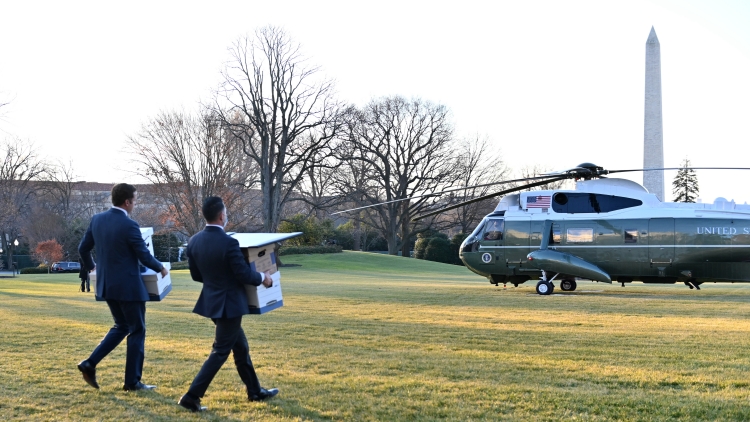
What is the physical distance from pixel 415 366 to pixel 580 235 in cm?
1443

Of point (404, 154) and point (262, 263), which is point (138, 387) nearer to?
point (262, 263)

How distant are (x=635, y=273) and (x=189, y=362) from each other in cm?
1570

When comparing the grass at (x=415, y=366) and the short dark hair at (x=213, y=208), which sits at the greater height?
the short dark hair at (x=213, y=208)

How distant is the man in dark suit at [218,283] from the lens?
18.6ft

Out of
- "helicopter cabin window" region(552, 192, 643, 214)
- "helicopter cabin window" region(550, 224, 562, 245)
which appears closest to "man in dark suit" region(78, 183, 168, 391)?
"helicopter cabin window" region(550, 224, 562, 245)

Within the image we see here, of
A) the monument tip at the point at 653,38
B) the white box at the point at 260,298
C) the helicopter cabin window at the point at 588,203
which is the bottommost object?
the white box at the point at 260,298

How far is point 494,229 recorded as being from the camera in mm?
22047

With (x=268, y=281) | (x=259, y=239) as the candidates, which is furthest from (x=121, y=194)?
(x=268, y=281)

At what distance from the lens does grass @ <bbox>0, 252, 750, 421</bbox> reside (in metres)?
5.68

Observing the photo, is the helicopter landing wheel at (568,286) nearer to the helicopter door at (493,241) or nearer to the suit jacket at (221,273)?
the helicopter door at (493,241)

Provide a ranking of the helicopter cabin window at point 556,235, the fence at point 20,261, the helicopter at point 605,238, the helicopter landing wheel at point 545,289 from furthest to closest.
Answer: the fence at point 20,261 → the helicopter cabin window at point 556,235 → the helicopter landing wheel at point 545,289 → the helicopter at point 605,238

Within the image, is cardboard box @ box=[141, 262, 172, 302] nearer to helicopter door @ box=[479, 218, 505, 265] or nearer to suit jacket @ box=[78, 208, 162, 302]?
→ suit jacket @ box=[78, 208, 162, 302]

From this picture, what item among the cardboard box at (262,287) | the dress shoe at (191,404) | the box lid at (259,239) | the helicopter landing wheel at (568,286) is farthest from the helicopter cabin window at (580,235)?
the dress shoe at (191,404)

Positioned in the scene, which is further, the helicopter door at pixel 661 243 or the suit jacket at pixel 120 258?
the helicopter door at pixel 661 243
